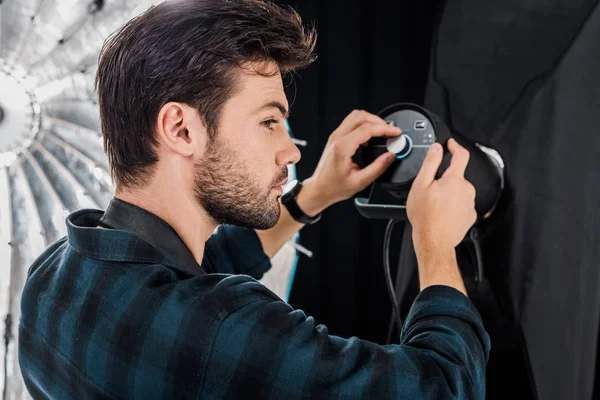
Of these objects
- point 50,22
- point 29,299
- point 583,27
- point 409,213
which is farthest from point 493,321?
point 50,22

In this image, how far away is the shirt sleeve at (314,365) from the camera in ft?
2.70

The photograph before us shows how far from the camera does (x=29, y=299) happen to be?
102 cm

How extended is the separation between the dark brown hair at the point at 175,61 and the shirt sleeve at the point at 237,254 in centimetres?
33

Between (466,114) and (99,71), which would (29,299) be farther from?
(466,114)

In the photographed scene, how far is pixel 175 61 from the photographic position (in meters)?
0.98

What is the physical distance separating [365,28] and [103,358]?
0.87 m

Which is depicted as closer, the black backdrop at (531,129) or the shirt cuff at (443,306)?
the shirt cuff at (443,306)

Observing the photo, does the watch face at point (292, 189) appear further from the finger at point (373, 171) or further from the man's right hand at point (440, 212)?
the man's right hand at point (440, 212)

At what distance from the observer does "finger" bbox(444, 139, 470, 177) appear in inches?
39.9

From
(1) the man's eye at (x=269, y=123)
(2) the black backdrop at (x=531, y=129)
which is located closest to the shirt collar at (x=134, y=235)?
(1) the man's eye at (x=269, y=123)

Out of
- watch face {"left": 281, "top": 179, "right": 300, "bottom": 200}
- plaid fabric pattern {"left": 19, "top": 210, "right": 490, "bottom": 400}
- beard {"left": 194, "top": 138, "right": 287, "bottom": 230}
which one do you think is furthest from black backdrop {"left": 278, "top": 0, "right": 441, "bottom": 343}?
plaid fabric pattern {"left": 19, "top": 210, "right": 490, "bottom": 400}

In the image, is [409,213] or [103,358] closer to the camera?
[103,358]

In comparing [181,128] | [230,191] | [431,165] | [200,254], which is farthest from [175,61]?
[431,165]

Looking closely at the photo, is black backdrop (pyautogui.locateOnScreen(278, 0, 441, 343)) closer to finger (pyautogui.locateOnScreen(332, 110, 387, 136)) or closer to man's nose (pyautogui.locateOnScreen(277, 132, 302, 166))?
finger (pyautogui.locateOnScreen(332, 110, 387, 136))
